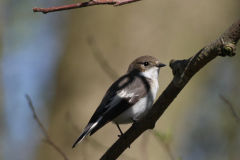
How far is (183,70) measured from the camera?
8.31ft

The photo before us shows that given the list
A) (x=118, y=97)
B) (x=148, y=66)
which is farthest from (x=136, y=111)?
(x=148, y=66)

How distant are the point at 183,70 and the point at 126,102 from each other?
6.18 ft

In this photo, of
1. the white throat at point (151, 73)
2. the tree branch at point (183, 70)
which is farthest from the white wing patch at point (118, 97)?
the tree branch at point (183, 70)

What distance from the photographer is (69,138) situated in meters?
6.59

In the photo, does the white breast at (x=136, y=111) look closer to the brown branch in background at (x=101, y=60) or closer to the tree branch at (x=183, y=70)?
the tree branch at (x=183, y=70)

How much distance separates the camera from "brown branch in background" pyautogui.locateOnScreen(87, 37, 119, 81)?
5.67 metres

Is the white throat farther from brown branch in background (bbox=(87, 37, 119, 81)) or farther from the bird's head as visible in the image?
brown branch in background (bbox=(87, 37, 119, 81))

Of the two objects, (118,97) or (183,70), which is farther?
(118,97)

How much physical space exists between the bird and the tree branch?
0.64 meters

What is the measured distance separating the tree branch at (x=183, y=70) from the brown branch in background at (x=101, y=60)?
2.34m

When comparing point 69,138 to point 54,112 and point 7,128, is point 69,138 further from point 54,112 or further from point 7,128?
point 7,128

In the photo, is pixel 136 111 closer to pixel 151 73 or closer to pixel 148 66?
pixel 151 73

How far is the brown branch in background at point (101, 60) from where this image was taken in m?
5.67

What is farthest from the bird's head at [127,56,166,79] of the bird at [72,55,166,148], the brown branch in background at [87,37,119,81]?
the brown branch in background at [87,37,119,81]
